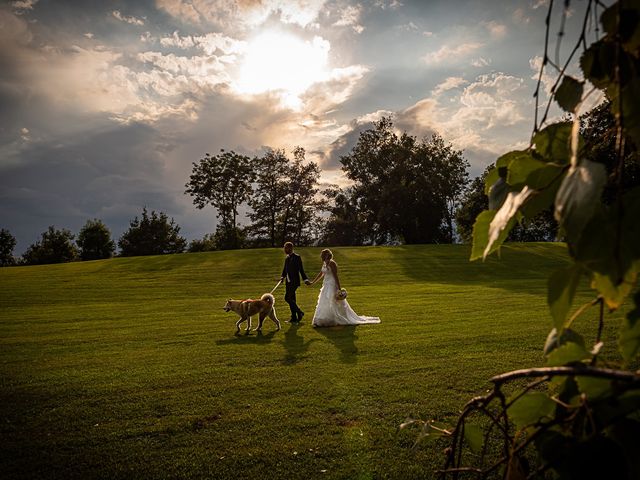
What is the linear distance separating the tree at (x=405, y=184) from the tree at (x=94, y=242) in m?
45.1

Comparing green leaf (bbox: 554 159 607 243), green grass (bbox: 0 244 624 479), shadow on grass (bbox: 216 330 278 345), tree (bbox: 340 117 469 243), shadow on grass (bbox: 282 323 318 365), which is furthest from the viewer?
tree (bbox: 340 117 469 243)

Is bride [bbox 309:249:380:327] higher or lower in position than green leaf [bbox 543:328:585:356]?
lower

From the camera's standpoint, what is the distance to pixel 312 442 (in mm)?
4926

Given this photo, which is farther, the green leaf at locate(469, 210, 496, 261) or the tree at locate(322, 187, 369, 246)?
the tree at locate(322, 187, 369, 246)

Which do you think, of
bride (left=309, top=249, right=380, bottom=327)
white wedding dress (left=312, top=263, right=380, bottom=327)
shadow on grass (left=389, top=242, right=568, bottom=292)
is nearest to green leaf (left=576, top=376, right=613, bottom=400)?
bride (left=309, top=249, right=380, bottom=327)

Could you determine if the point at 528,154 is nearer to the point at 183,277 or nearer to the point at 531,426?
the point at 531,426

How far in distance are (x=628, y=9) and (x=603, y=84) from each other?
123mm

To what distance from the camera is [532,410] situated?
63 cm

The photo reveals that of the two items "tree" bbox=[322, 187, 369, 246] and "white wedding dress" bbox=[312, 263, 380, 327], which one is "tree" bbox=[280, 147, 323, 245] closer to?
"tree" bbox=[322, 187, 369, 246]

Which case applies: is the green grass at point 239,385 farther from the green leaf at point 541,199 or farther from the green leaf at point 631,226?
the green leaf at point 631,226

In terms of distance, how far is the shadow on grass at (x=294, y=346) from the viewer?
8.73 meters

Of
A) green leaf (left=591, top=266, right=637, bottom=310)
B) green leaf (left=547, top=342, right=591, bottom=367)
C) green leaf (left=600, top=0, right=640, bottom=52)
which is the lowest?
green leaf (left=547, top=342, right=591, bottom=367)

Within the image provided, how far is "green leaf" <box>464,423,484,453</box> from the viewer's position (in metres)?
0.77

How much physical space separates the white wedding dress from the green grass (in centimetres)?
56
